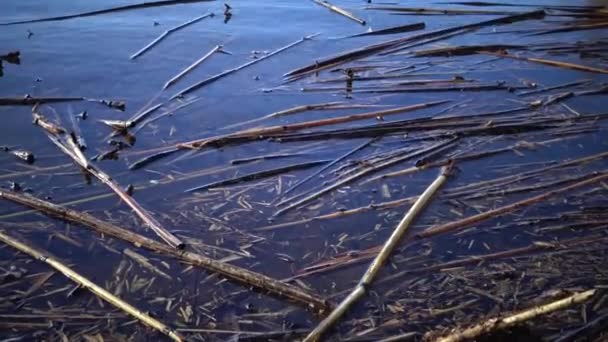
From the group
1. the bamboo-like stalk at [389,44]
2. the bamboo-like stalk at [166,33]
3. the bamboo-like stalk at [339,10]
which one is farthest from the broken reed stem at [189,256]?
the bamboo-like stalk at [339,10]

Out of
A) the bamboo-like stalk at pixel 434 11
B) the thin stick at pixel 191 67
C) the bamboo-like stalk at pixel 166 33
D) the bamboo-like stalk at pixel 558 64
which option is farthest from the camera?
the bamboo-like stalk at pixel 434 11

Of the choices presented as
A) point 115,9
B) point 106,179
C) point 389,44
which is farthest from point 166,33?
point 106,179

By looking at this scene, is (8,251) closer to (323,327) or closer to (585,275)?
(323,327)

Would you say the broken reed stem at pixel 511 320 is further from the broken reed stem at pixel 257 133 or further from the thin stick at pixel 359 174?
the broken reed stem at pixel 257 133

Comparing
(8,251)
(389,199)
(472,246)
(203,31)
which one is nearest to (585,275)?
(472,246)

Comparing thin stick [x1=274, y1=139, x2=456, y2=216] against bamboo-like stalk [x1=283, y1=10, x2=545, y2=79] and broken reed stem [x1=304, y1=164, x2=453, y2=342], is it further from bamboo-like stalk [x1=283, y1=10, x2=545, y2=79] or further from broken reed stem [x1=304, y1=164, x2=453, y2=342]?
bamboo-like stalk [x1=283, y1=10, x2=545, y2=79]

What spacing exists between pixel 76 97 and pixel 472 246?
362cm

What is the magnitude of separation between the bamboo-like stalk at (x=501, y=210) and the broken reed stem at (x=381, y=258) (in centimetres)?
13

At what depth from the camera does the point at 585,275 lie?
3.47 metres

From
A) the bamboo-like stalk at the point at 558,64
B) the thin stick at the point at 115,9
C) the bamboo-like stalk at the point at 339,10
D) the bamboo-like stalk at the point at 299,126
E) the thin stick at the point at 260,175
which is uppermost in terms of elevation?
the bamboo-like stalk at the point at 339,10

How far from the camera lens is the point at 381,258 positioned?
3.60m

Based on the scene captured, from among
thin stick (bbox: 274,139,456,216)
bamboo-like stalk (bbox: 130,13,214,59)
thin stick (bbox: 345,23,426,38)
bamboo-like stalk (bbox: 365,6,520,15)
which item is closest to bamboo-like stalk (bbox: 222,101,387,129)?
thin stick (bbox: 274,139,456,216)

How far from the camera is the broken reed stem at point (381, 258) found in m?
3.14

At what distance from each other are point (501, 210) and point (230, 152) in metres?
1.89
